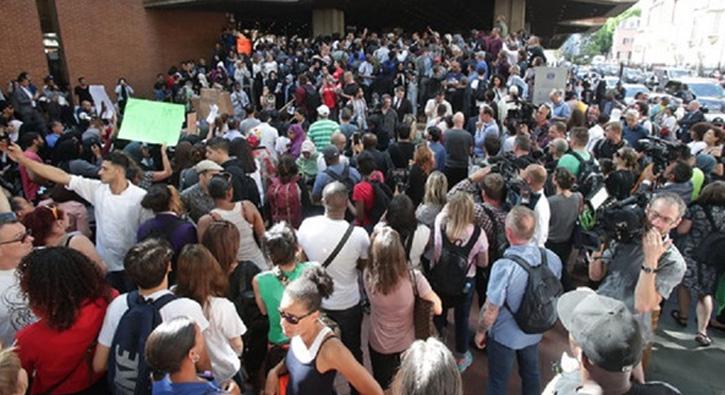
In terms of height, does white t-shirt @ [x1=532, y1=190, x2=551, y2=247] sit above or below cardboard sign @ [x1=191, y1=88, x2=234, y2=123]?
below

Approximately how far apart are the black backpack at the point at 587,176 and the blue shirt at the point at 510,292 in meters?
2.34

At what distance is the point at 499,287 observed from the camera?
3.16m

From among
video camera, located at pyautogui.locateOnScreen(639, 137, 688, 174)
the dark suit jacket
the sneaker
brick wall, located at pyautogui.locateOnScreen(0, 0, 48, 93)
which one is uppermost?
brick wall, located at pyautogui.locateOnScreen(0, 0, 48, 93)

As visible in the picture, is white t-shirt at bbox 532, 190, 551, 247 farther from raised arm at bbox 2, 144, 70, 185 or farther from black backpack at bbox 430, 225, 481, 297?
raised arm at bbox 2, 144, 70, 185

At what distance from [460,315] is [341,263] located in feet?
4.66

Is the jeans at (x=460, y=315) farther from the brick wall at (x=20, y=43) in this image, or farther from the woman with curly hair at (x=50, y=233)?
the brick wall at (x=20, y=43)

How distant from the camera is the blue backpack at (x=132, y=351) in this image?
2.40 meters

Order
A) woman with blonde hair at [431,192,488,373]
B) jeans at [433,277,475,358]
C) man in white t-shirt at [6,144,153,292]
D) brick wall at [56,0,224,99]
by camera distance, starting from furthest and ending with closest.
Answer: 1. brick wall at [56,0,224,99]
2. jeans at [433,277,475,358]
3. man in white t-shirt at [6,144,153,292]
4. woman with blonde hair at [431,192,488,373]

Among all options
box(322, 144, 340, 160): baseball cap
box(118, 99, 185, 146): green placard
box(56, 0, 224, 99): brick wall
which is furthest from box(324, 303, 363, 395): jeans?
box(56, 0, 224, 99): brick wall

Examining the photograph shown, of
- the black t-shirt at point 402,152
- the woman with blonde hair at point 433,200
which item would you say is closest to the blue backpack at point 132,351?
the woman with blonde hair at point 433,200

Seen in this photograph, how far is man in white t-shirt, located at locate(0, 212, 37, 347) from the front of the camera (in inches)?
106

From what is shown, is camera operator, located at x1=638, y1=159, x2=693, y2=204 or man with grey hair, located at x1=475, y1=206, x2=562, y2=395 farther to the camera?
camera operator, located at x1=638, y1=159, x2=693, y2=204

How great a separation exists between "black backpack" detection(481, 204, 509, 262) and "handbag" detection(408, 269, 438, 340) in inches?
49.4

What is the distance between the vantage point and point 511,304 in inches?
125
